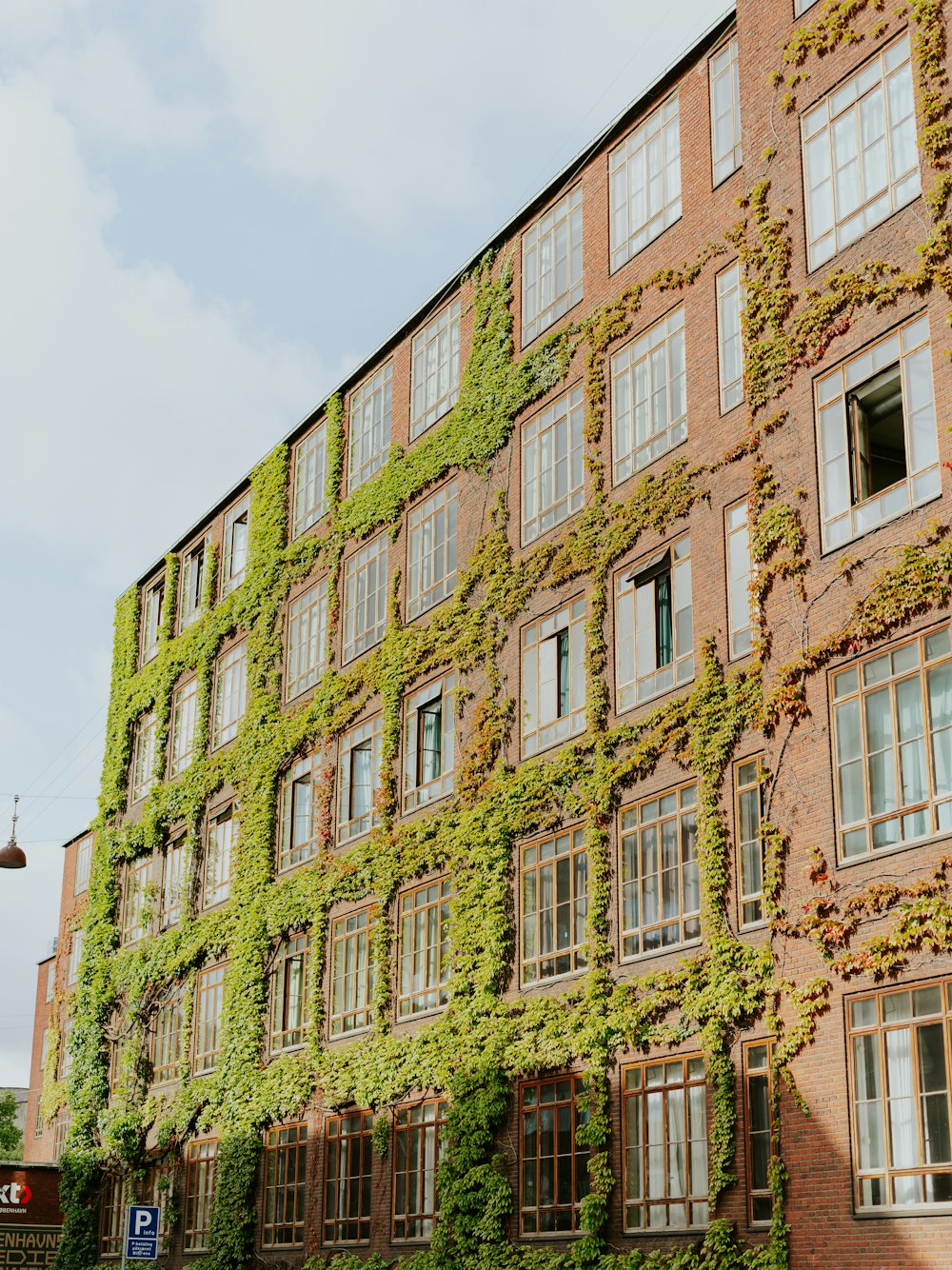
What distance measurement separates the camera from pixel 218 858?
4100 centimetres

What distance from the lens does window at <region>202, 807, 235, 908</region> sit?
40188mm

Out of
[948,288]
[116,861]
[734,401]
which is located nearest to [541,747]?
[734,401]

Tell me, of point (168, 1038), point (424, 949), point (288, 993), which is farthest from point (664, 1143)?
point (168, 1038)

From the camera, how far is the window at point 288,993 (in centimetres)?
3562

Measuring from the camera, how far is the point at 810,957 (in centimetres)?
2122

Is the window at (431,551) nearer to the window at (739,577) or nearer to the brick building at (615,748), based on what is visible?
the brick building at (615,748)

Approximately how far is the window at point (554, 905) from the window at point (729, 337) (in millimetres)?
7427

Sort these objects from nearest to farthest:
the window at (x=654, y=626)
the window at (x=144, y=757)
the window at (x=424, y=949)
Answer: the window at (x=654, y=626) → the window at (x=424, y=949) → the window at (x=144, y=757)

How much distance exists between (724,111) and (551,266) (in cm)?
529

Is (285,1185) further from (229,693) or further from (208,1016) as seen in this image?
(229,693)

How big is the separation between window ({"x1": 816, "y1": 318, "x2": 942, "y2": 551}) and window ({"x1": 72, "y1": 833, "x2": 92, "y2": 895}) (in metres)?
48.6

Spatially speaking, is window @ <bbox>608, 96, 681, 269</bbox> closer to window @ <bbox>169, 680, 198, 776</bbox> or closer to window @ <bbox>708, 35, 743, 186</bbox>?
window @ <bbox>708, 35, 743, 186</bbox>

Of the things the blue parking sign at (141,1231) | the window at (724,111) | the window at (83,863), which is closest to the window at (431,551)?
the window at (724,111)

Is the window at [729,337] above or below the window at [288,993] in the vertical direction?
above
